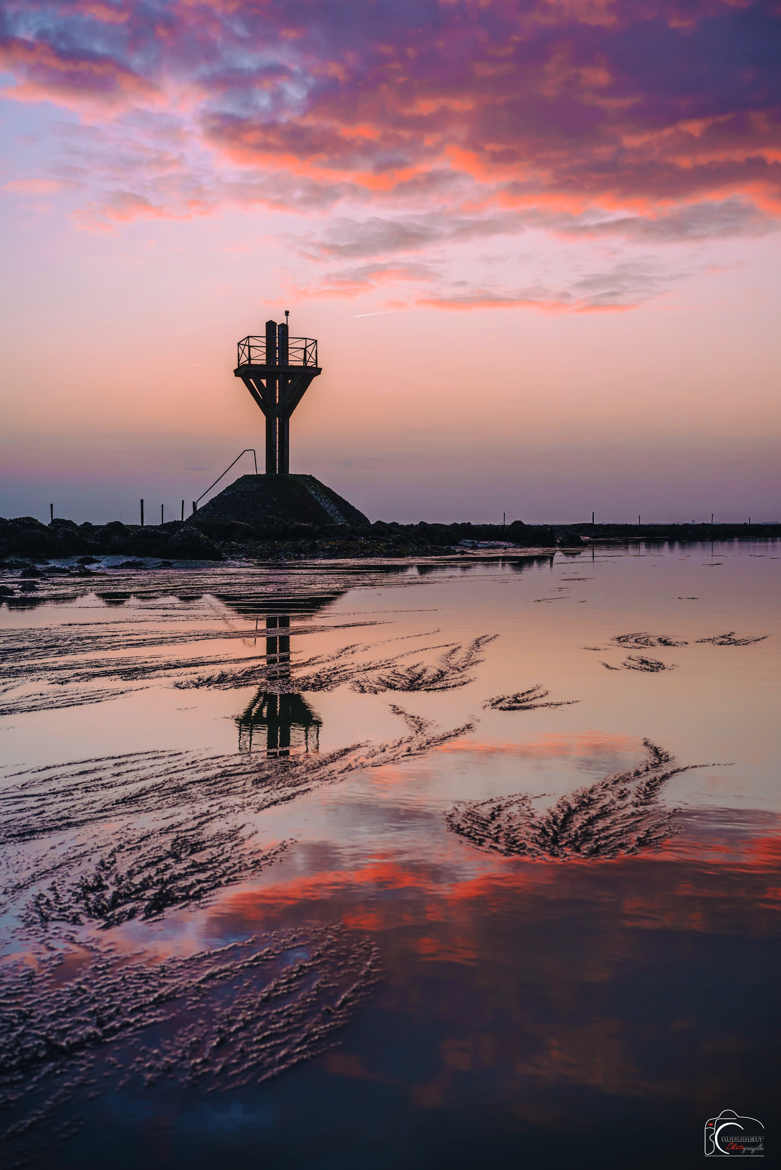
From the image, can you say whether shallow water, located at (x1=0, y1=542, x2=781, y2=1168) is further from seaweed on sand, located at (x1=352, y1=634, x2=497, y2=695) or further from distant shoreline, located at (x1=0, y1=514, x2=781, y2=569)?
distant shoreline, located at (x1=0, y1=514, x2=781, y2=569)

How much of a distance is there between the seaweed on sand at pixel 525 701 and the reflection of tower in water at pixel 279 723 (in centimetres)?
211

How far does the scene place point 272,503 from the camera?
200 ft

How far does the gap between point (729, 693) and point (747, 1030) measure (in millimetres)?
8022

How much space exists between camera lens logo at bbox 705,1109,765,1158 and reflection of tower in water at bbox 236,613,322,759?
538 centimetres

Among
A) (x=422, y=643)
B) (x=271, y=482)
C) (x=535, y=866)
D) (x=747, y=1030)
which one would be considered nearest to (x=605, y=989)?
(x=747, y=1030)

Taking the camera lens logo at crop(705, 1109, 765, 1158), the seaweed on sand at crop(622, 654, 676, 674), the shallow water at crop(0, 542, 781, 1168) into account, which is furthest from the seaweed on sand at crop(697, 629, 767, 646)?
the camera lens logo at crop(705, 1109, 765, 1158)

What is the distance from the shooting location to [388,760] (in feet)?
26.5

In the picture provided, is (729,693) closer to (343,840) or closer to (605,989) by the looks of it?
(343,840)

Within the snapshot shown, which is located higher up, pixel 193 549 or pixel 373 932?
pixel 193 549

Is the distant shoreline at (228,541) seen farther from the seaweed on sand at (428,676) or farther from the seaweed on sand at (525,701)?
the seaweed on sand at (525,701)

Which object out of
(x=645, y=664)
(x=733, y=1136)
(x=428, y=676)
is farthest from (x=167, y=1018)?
(x=645, y=664)

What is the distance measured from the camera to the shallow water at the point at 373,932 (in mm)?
3387

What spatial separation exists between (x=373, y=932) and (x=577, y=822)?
2177 mm

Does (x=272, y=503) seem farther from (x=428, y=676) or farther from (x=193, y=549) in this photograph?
(x=428, y=676)
